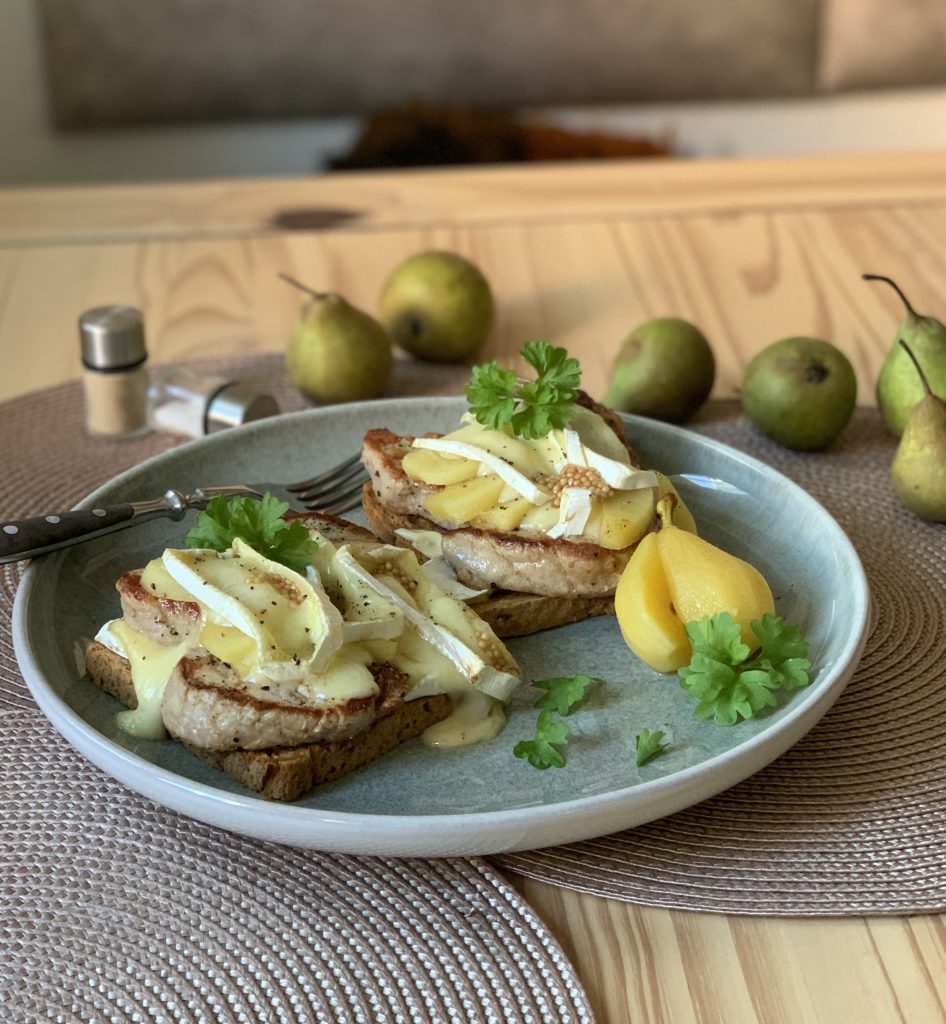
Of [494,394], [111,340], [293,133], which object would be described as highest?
[494,394]

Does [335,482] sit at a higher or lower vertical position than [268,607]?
lower

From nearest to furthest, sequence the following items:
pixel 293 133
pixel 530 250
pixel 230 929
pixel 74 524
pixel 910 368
→ pixel 230 929 → pixel 74 524 → pixel 910 368 → pixel 530 250 → pixel 293 133

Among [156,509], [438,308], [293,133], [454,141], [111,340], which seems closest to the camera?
[156,509]

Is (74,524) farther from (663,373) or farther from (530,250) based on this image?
(530,250)

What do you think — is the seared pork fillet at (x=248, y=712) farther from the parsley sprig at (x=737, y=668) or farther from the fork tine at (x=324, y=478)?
the fork tine at (x=324, y=478)

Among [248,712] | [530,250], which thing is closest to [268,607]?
[248,712]

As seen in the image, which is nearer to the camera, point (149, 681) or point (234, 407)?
point (149, 681)

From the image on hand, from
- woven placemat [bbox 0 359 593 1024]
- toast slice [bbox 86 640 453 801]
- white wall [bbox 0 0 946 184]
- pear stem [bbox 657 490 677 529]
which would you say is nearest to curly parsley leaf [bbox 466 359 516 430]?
pear stem [bbox 657 490 677 529]
